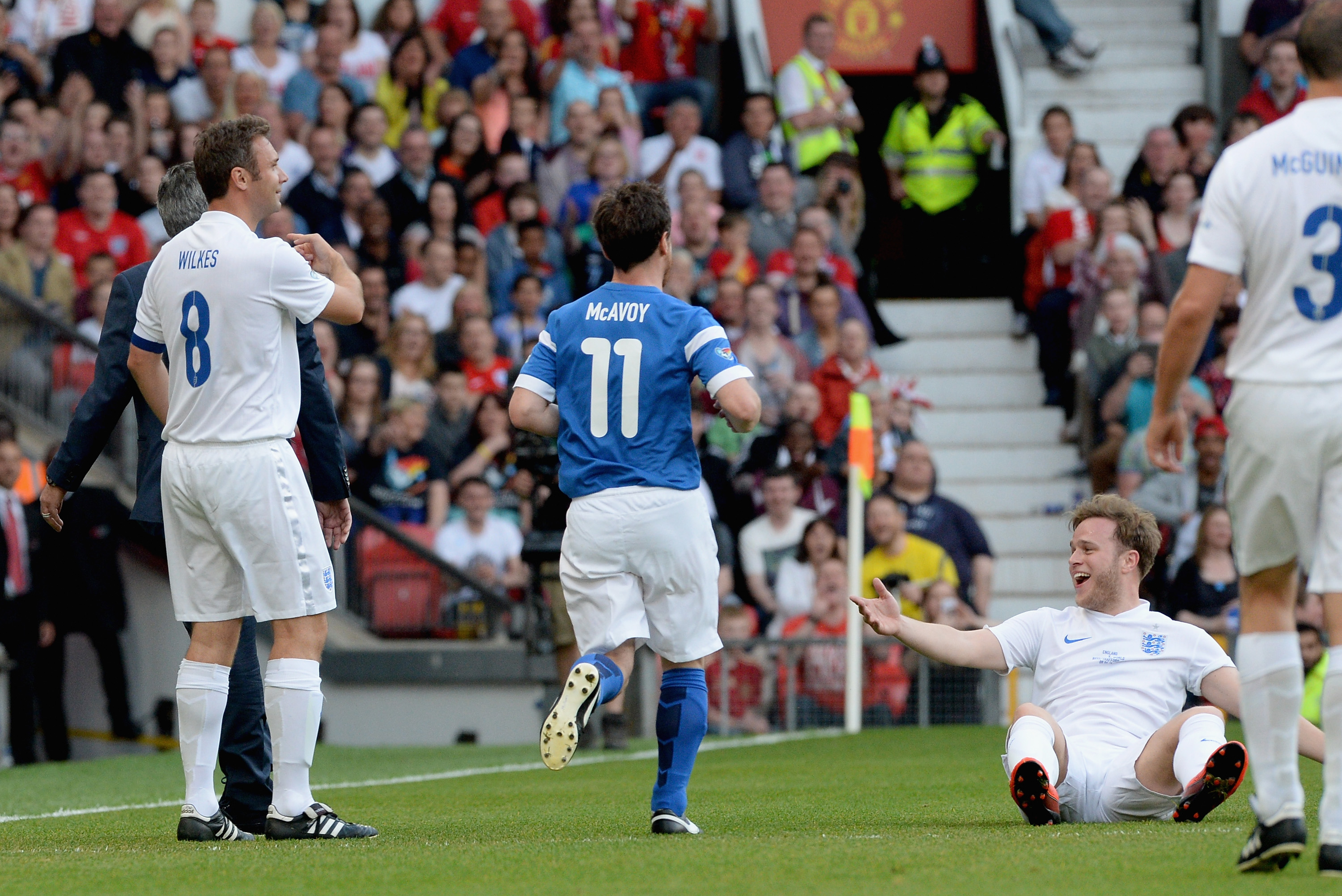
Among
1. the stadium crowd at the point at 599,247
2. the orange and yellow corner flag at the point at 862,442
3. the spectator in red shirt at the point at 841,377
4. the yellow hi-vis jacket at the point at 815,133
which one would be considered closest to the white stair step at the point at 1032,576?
the stadium crowd at the point at 599,247

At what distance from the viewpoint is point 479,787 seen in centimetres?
833

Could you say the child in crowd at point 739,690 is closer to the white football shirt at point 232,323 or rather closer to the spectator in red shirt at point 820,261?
the spectator in red shirt at point 820,261

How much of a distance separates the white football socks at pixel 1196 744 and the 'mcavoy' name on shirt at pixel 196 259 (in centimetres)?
314

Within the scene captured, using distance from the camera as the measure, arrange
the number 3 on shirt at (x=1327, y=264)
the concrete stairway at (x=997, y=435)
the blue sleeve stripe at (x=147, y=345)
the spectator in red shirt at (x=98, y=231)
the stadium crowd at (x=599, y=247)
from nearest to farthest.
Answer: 1. the number 3 on shirt at (x=1327, y=264)
2. the blue sleeve stripe at (x=147, y=345)
3. the stadium crowd at (x=599, y=247)
4. the spectator in red shirt at (x=98, y=231)
5. the concrete stairway at (x=997, y=435)

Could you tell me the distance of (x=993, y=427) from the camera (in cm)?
1596

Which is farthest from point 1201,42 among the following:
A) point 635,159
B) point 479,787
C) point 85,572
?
point 479,787

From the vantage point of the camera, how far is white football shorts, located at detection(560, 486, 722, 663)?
5555 mm

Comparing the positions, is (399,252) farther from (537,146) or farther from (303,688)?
(303,688)

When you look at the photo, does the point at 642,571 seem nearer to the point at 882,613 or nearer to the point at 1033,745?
the point at 882,613

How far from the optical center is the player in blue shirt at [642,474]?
18.2 feet

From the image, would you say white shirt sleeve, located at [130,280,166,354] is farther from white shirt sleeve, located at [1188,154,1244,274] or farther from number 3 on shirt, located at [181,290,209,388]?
white shirt sleeve, located at [1188,154,1244,274]

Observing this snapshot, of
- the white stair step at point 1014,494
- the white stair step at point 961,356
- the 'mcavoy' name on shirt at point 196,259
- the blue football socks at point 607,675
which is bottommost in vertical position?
the white stair step at point 1014,494

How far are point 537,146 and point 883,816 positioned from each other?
10.6m

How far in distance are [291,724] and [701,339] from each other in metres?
1.64
